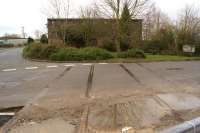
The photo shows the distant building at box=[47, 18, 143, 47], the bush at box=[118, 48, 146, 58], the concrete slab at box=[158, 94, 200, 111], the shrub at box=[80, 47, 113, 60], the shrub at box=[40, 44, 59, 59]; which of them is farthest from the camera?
the distant building at box=[47, 18, 143, 47]

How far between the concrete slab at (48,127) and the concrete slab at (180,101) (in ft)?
9.16

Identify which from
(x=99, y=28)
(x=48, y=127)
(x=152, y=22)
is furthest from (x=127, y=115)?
(x=152, y=22)

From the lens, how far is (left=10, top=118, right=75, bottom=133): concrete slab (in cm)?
435

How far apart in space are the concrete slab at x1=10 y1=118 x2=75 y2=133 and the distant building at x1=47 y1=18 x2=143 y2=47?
18273 millimetres

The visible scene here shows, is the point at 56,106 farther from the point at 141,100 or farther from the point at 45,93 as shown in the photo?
the point at 141,100

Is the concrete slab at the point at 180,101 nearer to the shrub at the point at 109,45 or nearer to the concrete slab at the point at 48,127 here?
the concrete slab at the point at 48,127

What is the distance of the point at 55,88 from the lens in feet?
27.3

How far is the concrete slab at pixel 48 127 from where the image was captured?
435 centimetres

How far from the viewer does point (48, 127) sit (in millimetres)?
4516

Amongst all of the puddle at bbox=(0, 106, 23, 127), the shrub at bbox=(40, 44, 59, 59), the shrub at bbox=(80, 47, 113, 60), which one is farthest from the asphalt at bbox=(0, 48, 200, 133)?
the shrub at bbox=(40, 44, 59, 59)

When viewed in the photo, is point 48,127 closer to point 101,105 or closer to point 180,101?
point 101,105

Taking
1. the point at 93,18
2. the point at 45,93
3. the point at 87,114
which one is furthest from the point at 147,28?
the point at 87,114

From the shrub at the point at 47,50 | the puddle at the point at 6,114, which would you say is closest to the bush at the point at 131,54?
the shrub at the point at 47,50

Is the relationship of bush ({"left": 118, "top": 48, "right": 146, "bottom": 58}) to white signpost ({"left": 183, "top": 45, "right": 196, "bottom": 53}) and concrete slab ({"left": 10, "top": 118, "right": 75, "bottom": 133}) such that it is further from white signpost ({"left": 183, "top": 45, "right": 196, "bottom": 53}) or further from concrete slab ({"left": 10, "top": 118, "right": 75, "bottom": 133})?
concrete slab ({"left": 10, "top": 118, "right": 75, "bottom": 133})
